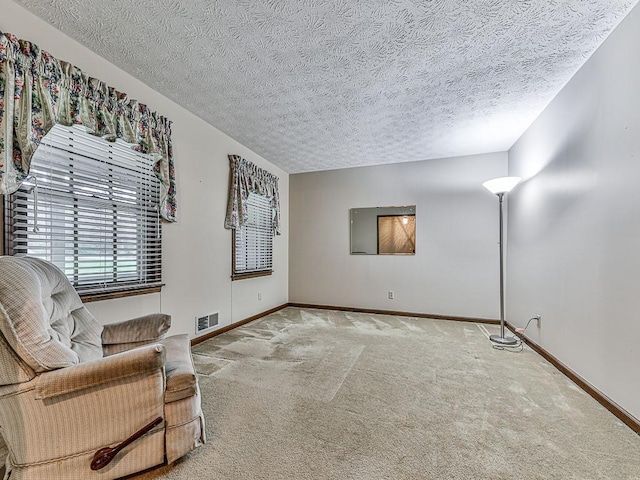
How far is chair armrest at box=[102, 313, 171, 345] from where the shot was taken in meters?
1.76

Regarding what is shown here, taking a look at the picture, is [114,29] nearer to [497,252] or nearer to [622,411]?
[622,411]

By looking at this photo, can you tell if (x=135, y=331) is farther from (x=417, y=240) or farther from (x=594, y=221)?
(x=417, y=240)

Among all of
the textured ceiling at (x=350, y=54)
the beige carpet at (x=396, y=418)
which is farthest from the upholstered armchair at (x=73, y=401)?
the textured ceiling at (x=350, y=54)

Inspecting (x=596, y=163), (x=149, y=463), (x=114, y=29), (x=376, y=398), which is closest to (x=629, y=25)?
(x=596, y=163)

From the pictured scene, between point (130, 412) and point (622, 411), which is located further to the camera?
point (622, 411)

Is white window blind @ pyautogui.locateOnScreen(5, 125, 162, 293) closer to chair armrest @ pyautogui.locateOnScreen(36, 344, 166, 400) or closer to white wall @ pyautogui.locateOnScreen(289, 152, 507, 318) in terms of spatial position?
chair armrest @ pyautogui.locateOnScreen(36, 344, 166, 400)

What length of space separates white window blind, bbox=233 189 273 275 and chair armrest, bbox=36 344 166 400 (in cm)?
245

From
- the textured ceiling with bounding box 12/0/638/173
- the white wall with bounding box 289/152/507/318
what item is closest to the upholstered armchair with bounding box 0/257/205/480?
the textured ceiling with bounding box 12/0/638/173

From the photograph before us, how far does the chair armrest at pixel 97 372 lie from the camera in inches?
44.5

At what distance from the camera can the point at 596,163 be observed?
2.04 meters

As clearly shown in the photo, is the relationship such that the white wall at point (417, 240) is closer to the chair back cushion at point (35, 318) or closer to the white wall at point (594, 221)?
the white wall at point (594, 221)

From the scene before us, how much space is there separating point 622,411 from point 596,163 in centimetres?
163

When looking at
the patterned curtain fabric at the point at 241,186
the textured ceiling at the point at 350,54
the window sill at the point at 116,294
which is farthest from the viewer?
the patterned curtain fabric at the point at 241,186

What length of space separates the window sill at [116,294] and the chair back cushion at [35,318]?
0.57 meters
